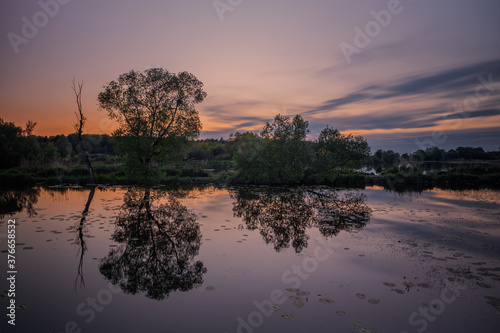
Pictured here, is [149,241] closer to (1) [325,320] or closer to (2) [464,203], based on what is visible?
(1) [325,320]

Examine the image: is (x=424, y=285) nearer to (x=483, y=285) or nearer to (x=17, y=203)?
(x=483, y=285)

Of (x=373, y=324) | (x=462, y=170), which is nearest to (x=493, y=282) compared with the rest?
(x=373, y=324)

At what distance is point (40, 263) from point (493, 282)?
1501cm

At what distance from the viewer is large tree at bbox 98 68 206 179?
3044 centimetres

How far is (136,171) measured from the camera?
31.5 meters

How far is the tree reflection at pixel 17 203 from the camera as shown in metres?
16.8

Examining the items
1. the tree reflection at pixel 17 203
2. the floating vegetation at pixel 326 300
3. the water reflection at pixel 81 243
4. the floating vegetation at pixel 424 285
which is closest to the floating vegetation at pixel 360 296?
the floating vegetation at pixel 326 300

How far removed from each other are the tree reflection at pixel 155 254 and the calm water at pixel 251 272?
6cm

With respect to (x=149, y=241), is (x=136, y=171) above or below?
above

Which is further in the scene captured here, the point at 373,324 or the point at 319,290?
the point at 319,290

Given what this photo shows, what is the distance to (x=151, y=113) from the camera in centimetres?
3122

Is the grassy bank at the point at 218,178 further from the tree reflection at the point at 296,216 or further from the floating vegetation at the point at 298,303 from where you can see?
the floating vegetation at the point at 298,303

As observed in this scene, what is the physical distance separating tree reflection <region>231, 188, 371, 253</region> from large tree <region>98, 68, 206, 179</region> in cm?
1348

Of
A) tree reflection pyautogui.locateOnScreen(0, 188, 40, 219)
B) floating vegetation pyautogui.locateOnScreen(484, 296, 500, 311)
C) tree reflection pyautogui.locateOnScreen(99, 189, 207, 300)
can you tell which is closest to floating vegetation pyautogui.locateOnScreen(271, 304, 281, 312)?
tree reflection pyautogui.locateOnScreen(99, 189, 207, 300)
